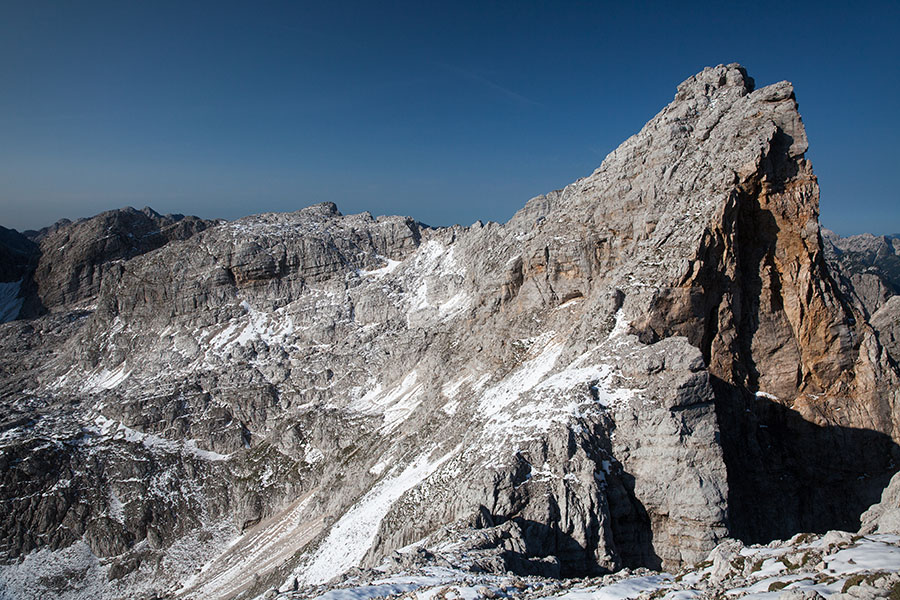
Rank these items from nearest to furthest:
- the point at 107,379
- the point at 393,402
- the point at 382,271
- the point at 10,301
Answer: the point at 393,402 < the point at 107,379 < the point at 382,271 < the point at 10,301

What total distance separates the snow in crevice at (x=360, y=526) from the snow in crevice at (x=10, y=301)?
144110mm

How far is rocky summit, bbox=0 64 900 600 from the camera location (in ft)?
118

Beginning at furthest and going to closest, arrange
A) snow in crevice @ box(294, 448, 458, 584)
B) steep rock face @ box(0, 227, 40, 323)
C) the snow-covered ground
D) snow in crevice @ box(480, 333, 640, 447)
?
steep rock face @ box(0, 227, 40, 323)
snow in crevice @ box(294, 448, 458, 584)
snow in crevice @ box(480, 333, 640, 447)
the snow-covered ground

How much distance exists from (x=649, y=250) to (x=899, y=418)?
25.6 m

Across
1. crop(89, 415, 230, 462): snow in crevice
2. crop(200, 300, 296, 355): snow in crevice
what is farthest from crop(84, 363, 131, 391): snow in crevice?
crop(200, 300, 296, 355): snow in crevice

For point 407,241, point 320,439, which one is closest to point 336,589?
point 320,439

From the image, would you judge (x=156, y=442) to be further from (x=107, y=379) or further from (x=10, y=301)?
(x=10, y=301)

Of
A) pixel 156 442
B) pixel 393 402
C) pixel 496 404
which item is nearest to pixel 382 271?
pixel 393 402

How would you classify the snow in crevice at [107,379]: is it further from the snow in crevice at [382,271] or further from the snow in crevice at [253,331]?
the snow in crevice at [382,271]

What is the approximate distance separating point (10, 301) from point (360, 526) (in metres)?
156

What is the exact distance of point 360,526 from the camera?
50938mm

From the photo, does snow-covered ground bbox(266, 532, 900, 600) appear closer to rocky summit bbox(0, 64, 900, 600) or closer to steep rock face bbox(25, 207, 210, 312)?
rocky summit bbox(0, 64, 900, 600)

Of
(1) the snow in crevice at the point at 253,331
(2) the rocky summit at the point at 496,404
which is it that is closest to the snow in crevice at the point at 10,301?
(2) the rocky summit at the point at 496,404

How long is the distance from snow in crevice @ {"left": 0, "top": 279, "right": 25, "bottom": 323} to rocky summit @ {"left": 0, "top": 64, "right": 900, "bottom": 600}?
24029mm
